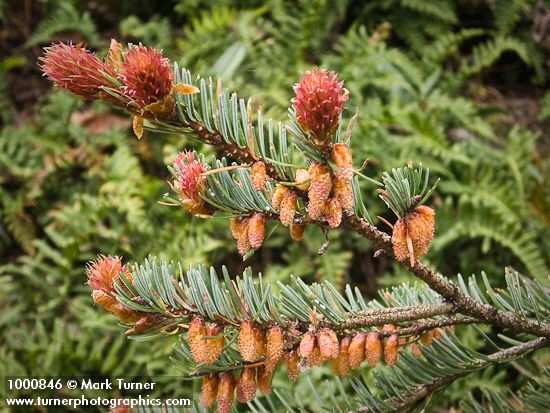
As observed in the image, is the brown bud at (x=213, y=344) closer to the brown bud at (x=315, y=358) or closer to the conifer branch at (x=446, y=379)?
the brown bud at (x=315, y=358)

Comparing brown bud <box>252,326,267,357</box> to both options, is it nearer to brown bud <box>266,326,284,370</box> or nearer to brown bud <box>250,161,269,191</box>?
brown bud <box>266,326,284,370</box>

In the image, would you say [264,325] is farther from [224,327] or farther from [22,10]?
[22,10]

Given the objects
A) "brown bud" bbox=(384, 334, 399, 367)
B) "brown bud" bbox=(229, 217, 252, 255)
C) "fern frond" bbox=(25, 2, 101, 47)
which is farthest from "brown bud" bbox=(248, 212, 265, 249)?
"fern frond" bbox=(25, 2, 101, 47)

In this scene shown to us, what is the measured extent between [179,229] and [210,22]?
1025 millimetres

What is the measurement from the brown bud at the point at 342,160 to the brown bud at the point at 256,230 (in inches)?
4.5

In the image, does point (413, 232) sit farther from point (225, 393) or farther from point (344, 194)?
point (225, 393)

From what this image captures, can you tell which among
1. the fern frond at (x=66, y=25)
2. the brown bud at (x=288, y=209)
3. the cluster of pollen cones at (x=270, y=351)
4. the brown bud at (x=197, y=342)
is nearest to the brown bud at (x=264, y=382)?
the cluster of pollen cones at (x=270, y=351)

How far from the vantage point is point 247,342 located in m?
0.62

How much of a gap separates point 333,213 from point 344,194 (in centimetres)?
2

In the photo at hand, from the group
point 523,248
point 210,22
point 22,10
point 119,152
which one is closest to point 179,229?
point 119,152

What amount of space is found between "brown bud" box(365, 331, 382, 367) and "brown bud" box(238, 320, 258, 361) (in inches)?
6.0

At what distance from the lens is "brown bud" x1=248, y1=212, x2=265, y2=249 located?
614 mm

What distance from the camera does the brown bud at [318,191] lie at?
0.56 m

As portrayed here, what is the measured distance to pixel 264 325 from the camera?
2.15ft
